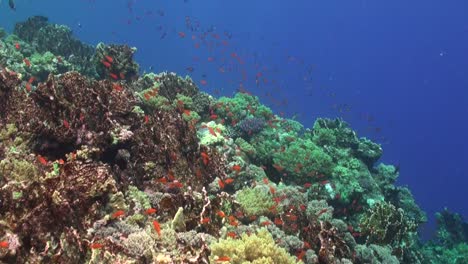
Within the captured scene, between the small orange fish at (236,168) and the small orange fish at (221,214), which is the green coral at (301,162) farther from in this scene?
the small orange fish at (221,214)

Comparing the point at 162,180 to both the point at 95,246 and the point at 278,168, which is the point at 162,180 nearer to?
the point at 95,246

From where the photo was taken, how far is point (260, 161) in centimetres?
1441

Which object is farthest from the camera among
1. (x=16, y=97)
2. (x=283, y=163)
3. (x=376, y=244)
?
(x=283, y=163)

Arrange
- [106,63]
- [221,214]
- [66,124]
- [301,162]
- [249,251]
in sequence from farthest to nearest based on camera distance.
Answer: [106,63] < [301,162] < [66,124] < [221,214] < [249,251]

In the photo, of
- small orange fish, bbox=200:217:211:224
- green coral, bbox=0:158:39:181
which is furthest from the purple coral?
green coral, bbox=0:158:39:181

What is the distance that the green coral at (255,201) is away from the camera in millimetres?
8883

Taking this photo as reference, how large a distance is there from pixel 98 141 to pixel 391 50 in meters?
188

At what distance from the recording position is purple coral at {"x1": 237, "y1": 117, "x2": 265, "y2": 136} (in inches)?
621

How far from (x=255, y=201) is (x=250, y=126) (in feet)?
23.2

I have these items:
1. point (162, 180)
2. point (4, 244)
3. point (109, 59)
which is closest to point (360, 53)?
point (109, 59)

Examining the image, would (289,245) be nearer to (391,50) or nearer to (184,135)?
(184,135)

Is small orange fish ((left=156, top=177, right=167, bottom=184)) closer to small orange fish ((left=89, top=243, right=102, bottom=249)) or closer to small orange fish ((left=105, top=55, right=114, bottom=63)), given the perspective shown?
small orange fish ((left=89, top=243, right=102, bottom=249))

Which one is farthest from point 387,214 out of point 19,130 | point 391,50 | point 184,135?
point 391,50

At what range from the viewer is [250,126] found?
52.2ft
